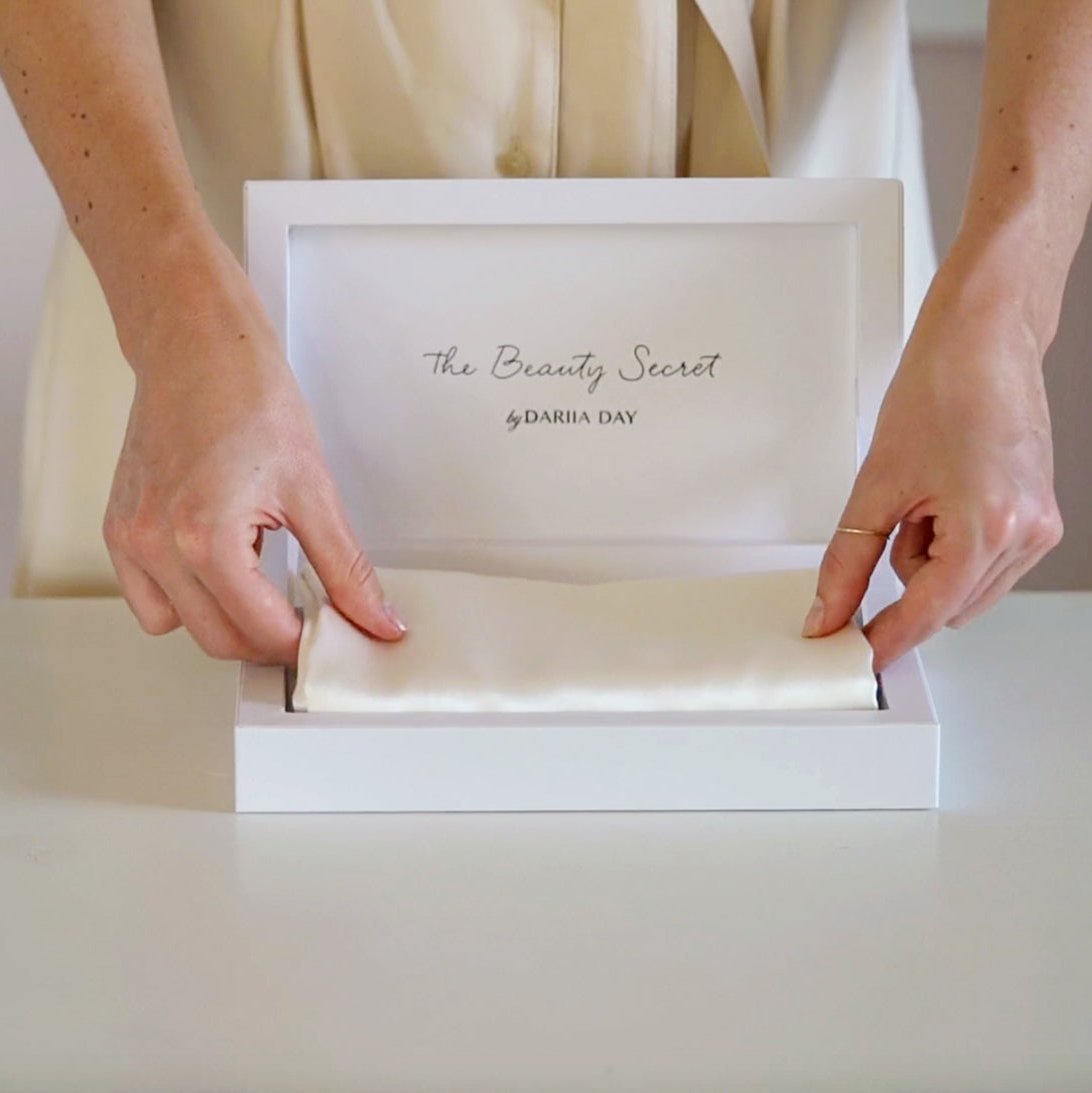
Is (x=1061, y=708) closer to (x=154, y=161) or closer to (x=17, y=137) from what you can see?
(x=154, y=161)

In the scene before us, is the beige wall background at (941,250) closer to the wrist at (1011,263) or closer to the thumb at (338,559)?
the wrist at (1011,263)

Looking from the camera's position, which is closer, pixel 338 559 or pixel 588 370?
pixel 338 559

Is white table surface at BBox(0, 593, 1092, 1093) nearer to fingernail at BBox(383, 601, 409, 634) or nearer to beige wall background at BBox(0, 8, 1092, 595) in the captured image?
fingernail at BBox(383, 601, 409, 634)

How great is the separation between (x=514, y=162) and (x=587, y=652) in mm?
320

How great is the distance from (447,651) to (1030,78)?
38 cm

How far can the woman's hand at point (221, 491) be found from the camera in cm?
69

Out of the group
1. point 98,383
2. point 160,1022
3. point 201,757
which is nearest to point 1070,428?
point 98,383

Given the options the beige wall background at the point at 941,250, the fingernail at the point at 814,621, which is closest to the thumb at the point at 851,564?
the fingernail at the point at 814,621

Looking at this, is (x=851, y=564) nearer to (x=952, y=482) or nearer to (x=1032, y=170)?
(x=952, y=482)

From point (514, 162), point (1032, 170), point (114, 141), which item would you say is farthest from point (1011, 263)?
point (114, 141)

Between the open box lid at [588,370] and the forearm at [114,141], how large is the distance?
0.08 m

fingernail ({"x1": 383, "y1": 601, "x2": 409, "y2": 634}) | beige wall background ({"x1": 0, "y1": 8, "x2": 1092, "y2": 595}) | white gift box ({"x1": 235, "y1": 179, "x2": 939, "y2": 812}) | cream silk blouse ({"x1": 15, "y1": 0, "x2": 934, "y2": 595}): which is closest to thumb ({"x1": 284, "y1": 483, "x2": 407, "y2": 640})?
fingernail ({"x1": 383, "y1": 601, "x2": 409, "y2": 634})

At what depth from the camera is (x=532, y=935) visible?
600mm

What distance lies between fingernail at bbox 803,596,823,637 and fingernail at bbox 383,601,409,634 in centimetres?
17
